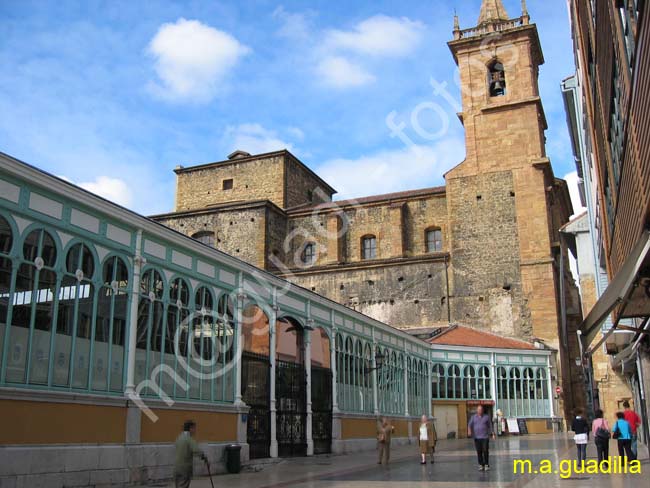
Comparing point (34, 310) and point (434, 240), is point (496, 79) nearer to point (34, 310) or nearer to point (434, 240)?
point (434, 240)

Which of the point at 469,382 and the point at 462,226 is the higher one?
the point at 462,226

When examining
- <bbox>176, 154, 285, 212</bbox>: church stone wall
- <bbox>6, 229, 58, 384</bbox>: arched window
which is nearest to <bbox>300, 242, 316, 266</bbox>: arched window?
<bbox>176, 154, 285, 212</bbox>: church stone wall

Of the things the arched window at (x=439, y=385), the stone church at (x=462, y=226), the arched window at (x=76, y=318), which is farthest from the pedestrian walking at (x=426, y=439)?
the stone church at (x=462, y=226)

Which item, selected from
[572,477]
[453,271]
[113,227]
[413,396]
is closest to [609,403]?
[413,396]

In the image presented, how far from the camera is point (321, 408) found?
22203 mm

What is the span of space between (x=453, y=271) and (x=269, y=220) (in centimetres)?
1310

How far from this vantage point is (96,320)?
42.9 ft

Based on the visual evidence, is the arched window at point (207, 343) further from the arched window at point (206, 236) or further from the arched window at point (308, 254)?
the arched window at point (308, 254)

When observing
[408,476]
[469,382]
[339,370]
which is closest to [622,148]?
[408,476]

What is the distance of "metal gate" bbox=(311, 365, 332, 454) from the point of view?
2169 centimetres

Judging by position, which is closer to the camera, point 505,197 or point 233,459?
point 233,459

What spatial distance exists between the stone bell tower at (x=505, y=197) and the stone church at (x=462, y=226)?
0.07 metres

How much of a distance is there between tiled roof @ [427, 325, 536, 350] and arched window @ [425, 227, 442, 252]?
24.9ft

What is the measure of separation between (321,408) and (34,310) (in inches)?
490
